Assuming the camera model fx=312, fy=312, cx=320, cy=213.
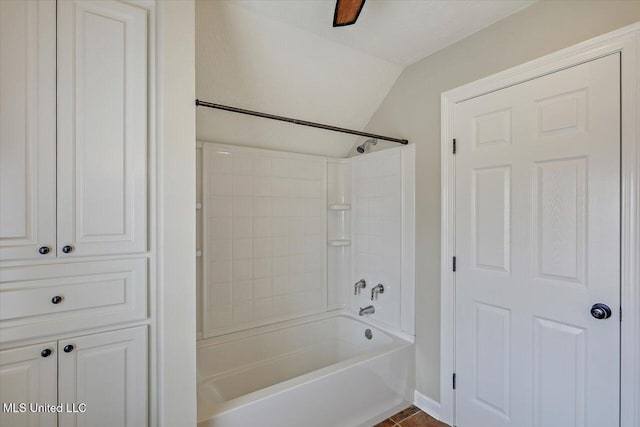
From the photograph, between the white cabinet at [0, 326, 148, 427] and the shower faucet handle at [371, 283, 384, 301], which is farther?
the shower faucet handle at [371, 283, 384, 301]

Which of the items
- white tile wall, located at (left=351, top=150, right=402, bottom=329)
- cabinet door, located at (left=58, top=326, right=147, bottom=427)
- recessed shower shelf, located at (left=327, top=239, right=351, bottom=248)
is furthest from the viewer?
recessed shower shelf, located at (left=327, top=239, right=351, bottom=248)

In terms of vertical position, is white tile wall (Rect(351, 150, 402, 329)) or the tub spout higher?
white tile wall (Rect(351, 150, 402, 329))

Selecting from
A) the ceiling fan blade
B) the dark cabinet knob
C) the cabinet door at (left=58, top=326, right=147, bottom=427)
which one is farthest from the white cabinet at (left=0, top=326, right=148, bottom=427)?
the dark cabinet knob

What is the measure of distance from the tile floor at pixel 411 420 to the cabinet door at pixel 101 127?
1902mm

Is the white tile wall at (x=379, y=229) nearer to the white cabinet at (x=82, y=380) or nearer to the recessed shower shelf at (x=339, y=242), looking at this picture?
the recessed shower shelf at (x=339, y=242)

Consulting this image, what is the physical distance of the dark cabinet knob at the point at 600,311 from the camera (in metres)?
1.39

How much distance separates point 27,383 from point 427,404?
2205 mm

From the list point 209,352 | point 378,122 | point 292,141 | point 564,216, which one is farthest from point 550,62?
point 209,352

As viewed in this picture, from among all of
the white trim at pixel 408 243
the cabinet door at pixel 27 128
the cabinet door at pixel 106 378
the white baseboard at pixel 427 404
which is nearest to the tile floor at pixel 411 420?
the white baseboard at pixel 427 404

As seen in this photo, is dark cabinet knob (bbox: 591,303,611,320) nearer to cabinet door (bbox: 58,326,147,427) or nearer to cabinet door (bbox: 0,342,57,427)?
cabinet door (bbox: 58,326,147,427)

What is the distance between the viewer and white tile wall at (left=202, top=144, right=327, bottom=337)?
2.36 metres

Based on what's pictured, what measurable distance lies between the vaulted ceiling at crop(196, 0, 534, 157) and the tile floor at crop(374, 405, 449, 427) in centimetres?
218

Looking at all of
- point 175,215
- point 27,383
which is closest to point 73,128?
point 175,215

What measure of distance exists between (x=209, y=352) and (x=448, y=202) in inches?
78.7
